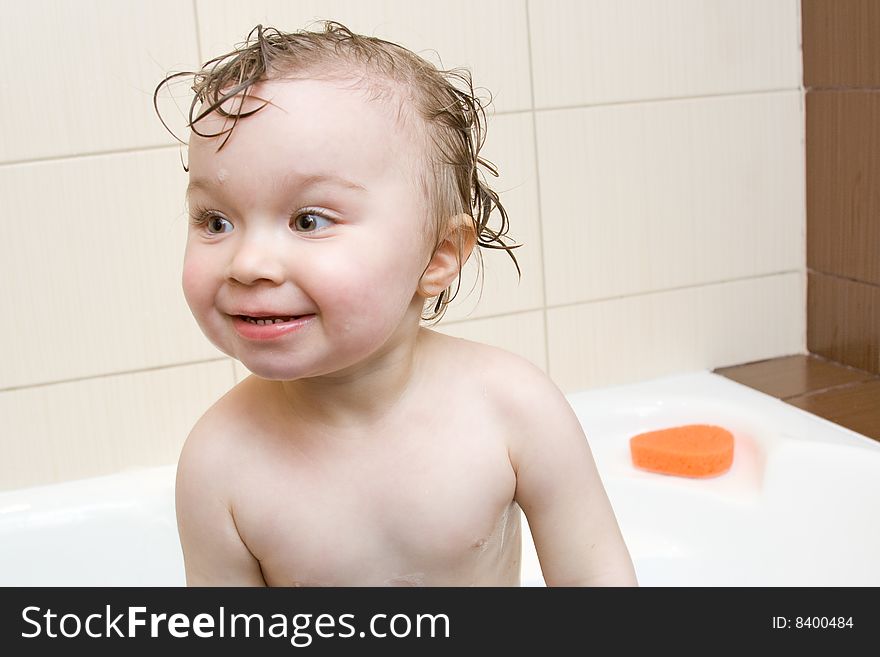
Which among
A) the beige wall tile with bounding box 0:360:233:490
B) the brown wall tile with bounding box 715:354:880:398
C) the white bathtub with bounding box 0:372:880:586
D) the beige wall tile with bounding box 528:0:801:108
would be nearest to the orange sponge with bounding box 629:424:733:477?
the white bathtub with bounding box 0:372:880:586

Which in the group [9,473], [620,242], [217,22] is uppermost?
[217,22]

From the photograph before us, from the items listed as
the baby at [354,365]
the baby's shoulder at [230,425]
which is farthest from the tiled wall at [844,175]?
the baby's shoulder at [230,425]

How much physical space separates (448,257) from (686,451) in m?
0.76

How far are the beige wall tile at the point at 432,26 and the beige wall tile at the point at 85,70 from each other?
5 cm

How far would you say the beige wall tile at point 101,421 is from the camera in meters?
1.48

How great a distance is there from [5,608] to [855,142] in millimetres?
1353

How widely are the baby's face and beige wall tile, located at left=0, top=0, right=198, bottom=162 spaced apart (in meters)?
0.66

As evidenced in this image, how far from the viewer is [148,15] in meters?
1.41

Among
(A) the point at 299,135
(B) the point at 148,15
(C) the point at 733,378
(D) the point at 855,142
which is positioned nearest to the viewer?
(A) the point at 299,135

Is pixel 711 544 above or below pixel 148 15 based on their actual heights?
below

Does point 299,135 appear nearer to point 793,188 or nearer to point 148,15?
point 148,15

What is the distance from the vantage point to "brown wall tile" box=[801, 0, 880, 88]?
155 cm

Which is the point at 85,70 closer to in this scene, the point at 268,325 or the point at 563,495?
the point at 268,325

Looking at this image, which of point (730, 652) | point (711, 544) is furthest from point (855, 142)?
point (730, 652)
